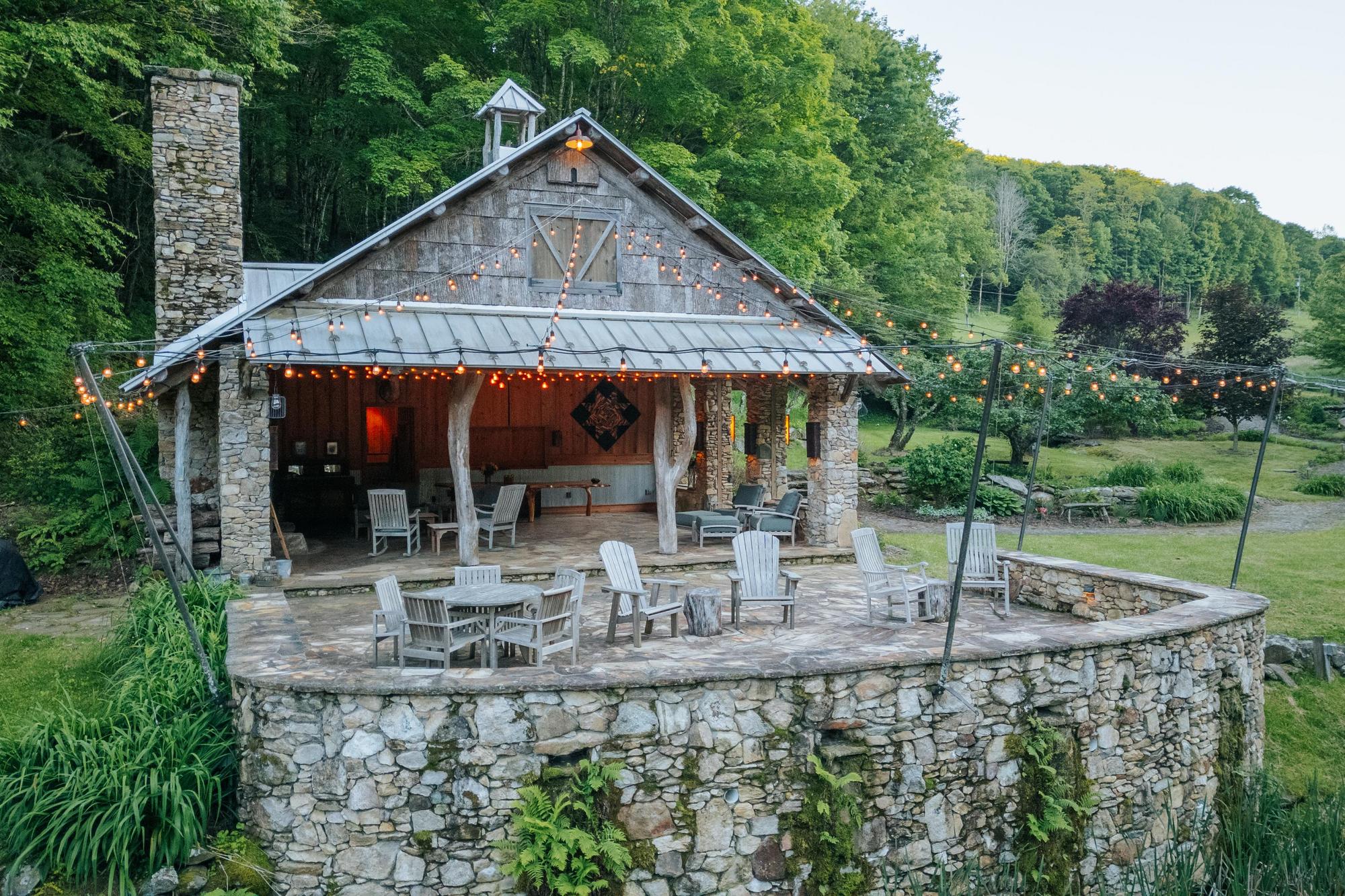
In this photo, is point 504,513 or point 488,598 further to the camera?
point 504,513

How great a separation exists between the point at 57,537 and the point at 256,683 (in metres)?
8.93

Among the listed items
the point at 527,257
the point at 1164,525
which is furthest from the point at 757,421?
the point at 1164,525

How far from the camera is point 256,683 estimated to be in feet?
18.7

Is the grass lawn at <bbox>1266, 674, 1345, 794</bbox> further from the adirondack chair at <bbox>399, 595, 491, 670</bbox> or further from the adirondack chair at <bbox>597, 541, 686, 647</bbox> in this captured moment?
the adirondack chair at <bbox>399, 595, 491, 670</bbox>

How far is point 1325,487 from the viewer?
63.1 feet

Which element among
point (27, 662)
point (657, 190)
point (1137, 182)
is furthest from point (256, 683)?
point (1137, 182)

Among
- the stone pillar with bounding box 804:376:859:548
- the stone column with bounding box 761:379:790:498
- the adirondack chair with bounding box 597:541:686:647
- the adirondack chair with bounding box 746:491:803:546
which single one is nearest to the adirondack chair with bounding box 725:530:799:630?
the adirondack chair with bounding box 597:541:686:647

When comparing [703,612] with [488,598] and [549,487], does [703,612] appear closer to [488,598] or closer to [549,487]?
[488,598]

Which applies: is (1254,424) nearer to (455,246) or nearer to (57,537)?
(455,246)

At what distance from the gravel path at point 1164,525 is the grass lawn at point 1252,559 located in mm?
287

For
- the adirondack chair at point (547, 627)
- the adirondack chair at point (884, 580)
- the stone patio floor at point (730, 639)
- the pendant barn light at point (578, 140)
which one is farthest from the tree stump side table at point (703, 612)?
the pendant barn light at point (578, 140)

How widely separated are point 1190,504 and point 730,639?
39.7 feet

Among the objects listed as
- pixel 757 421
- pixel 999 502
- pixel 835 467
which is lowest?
Result: pixel 999 502

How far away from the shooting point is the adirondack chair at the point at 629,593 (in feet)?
25.1
